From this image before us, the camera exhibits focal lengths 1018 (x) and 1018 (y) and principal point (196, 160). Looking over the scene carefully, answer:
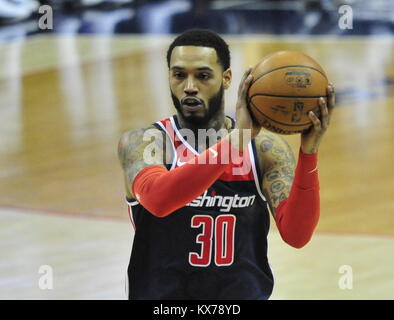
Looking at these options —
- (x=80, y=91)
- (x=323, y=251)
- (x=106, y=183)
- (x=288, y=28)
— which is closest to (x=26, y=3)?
(x=288, y=28)

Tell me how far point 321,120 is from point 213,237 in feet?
2.58

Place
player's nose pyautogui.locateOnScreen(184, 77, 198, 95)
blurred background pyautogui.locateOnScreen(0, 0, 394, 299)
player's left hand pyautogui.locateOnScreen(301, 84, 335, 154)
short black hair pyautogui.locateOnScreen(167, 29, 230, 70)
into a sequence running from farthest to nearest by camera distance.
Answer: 1. blurred background pyautogui.locateOnScreen(0, 0, 394, 299)
2. short black hair pyautogui.locateOnScreen(167, 29, 230, 70)
3. player's nose pyautogui.locateOnScreen(184, 77, 198, 95)
4. player's left hand pyautogui.locateOnScreen(301, 84, 335, 154)

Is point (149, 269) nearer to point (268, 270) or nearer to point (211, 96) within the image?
point (268, 270)

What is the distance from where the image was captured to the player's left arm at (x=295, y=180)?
3.90m

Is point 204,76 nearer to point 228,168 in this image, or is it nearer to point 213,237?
point 228,168

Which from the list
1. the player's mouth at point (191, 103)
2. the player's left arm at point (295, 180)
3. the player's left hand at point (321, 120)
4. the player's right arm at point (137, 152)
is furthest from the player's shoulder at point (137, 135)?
the player's left hand at point (321, 120)

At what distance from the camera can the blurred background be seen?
7.51 metres

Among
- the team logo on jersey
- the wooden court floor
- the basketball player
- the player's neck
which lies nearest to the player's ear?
the basketball player

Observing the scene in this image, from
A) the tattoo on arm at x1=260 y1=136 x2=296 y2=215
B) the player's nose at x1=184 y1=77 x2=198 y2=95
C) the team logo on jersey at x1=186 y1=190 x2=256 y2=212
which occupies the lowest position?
the team logo on jersey at x1=186 y1=190 x2=256 y2=212

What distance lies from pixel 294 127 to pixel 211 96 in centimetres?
50

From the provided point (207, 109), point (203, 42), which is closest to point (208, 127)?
point (207, 109)

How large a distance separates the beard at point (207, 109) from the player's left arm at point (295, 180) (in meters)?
0.27

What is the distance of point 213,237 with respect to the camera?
170 inches

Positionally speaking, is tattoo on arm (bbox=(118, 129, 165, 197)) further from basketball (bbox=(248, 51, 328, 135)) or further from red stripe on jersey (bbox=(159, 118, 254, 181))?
basketball (bbox=(248, 51, 328, 135))
